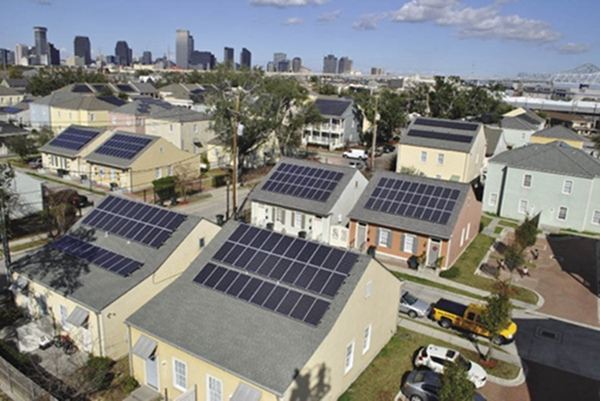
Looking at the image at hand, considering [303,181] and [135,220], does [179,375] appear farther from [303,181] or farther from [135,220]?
[303,181]

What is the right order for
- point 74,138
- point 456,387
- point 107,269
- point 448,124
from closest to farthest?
1. point 456,387
2. point 107,269
3. point 74,138
4. point 448,124

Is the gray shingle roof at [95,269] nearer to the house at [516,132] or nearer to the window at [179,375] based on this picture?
the window at [179,375]

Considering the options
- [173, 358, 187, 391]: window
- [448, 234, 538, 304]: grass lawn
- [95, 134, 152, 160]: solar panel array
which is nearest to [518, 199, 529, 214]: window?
[448, 234, 538, 304]: grass lawn

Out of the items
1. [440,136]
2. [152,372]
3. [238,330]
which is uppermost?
[440,136]

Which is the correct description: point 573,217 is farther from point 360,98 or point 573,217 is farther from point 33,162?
point 33,162

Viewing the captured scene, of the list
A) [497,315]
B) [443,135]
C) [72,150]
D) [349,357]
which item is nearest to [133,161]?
[72,150]

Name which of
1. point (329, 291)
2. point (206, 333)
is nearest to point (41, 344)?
point (206, 333)

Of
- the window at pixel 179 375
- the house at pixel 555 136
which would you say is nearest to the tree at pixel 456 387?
the window at pixel 179 375
